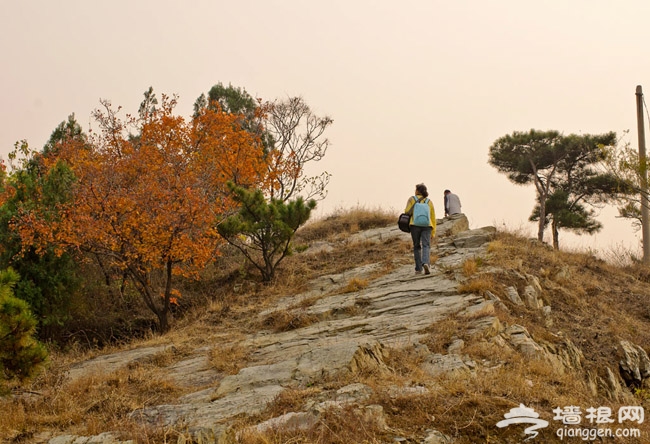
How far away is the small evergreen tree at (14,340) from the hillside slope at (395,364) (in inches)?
26.4

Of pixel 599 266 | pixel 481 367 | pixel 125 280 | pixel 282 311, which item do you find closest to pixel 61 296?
pixel 125 280

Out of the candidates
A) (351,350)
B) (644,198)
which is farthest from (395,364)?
(644,198)

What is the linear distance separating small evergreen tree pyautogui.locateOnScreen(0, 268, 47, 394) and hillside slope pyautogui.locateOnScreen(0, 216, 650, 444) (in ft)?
2.20

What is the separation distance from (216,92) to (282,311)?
23205 mm

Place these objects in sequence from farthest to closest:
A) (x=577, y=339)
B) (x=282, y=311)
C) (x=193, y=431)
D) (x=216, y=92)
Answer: (x=216, y=92)
(x=282, y=311)
(x=577, y=339)
(x=193, y=431)

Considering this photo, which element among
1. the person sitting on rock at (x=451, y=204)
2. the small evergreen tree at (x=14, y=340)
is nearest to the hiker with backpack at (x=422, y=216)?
the small evergreen tree at (x=14, y=340)

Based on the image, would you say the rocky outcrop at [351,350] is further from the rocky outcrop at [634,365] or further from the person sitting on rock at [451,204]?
the person sitting on rock at [451,204]

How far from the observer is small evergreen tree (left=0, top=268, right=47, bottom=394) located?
8.51m

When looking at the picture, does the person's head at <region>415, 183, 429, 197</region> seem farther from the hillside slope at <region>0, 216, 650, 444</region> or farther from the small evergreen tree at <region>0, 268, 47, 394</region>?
the small evergreen tree at <region>0, 268, 47, 394</region>

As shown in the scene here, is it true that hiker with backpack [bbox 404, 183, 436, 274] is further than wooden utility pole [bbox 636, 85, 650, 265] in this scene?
No

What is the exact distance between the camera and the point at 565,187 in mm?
32594

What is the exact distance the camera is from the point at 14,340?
28.2 feet

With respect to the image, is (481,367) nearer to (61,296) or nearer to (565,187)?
(61,296)

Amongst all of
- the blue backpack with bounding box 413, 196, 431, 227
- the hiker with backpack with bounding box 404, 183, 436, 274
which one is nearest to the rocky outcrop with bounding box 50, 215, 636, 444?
the hiker with backpack with bounding box 404, 183, 436, 274
